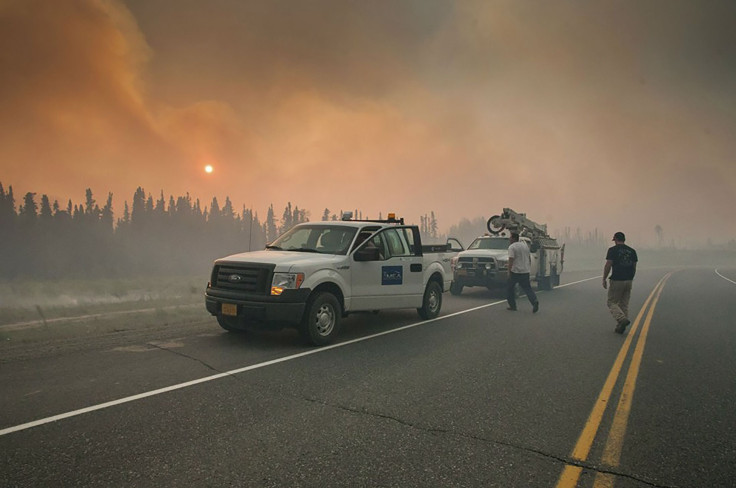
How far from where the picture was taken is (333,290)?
284 inches

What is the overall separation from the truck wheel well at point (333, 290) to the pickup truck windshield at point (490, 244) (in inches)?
386

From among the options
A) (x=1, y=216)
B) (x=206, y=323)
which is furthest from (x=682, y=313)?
(x=1, y=216)

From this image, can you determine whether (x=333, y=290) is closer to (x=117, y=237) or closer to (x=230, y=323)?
(x=230, y=323)

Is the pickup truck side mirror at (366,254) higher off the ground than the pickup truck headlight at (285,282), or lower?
higher

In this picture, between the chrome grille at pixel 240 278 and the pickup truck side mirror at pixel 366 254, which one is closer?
the chrome grille at pixel 240 278

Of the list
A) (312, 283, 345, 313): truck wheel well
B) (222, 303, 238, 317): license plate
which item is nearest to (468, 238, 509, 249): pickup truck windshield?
(312, 283, 345, 313): truck wheel well

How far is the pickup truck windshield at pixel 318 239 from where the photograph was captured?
770 cm

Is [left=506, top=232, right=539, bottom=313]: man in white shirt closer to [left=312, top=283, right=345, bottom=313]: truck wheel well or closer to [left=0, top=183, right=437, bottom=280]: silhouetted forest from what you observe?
[left=312, top=283, right=345, bottom=313]: truck wheel well

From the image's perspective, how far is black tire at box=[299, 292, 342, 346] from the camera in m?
6.65

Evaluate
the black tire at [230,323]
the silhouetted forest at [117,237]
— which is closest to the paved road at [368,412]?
the black tire at [230,323]

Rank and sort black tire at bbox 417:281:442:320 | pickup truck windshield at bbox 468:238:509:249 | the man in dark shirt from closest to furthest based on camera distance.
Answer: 1. the man in dark shirt
2. black tire at bbox 417:281:442:320
3. pickup truck windshield at bbox 468:238:509:249

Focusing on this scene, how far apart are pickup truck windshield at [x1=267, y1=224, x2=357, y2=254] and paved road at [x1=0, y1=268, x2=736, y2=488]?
1.61 meters

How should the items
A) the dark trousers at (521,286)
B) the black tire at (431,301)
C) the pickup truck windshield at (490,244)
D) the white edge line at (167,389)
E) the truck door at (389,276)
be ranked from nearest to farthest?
the white edge line at (167,389) → the truck door at (389,276) → the black tire at (431,301) → the dark trousers at (521,286) → the pickup truck windshield at (490,244)

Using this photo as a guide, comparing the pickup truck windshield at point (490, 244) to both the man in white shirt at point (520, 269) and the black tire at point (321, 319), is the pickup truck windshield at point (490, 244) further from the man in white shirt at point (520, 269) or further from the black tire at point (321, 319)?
the black tire at point (321, 319)
